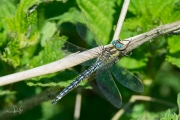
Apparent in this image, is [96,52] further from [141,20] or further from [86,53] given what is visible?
[141,20]

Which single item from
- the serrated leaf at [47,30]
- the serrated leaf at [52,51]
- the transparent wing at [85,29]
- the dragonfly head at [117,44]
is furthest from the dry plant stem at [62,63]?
the serrated leaf at [47,30]

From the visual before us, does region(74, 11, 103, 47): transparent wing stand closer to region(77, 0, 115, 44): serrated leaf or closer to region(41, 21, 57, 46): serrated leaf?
region(77, 0, 115, 44): serrated leaf

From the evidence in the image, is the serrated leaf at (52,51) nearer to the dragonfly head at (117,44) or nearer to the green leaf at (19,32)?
the green leaf at (19,32)

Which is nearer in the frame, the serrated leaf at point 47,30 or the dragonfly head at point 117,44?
the dragonfly head at point 117,44

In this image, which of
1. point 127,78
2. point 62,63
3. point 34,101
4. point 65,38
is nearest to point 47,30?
point 65,38

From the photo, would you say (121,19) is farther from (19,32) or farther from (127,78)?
(19,32)

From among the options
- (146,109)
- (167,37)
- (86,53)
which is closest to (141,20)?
(167,37)
